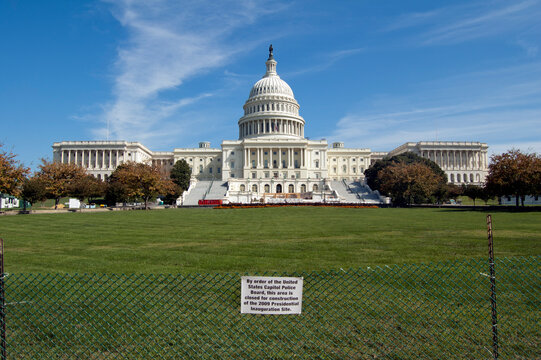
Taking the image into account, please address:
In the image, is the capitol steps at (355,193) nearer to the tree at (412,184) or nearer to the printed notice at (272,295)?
the tree at (412,184)

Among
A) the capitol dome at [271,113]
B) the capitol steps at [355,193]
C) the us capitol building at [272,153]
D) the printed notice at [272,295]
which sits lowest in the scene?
the printed notice at [272,295]

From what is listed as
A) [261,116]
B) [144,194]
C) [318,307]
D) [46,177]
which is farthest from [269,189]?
[318,307]

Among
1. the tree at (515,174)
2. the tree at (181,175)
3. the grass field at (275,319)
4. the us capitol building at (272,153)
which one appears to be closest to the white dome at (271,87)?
the us capitol building at (272,153)

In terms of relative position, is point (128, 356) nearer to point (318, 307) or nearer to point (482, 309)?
point (318, 307)

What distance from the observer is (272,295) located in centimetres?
675

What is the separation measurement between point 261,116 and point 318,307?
137m

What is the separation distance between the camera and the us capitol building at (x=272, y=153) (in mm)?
130625

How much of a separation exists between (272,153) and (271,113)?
65.6 ft

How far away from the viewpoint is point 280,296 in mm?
6762

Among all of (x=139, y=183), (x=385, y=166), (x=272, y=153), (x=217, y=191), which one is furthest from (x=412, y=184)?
(x=272, y=153)

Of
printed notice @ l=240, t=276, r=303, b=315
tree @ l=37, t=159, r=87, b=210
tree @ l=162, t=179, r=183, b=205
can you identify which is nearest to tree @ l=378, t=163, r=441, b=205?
tree @ l=162, t=179, r=183, b=205

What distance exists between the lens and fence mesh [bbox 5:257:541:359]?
7.59 meters

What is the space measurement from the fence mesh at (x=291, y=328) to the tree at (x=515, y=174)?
171ft

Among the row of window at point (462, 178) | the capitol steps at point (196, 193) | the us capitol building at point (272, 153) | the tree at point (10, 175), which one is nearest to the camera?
the tree at point (10, 175)
